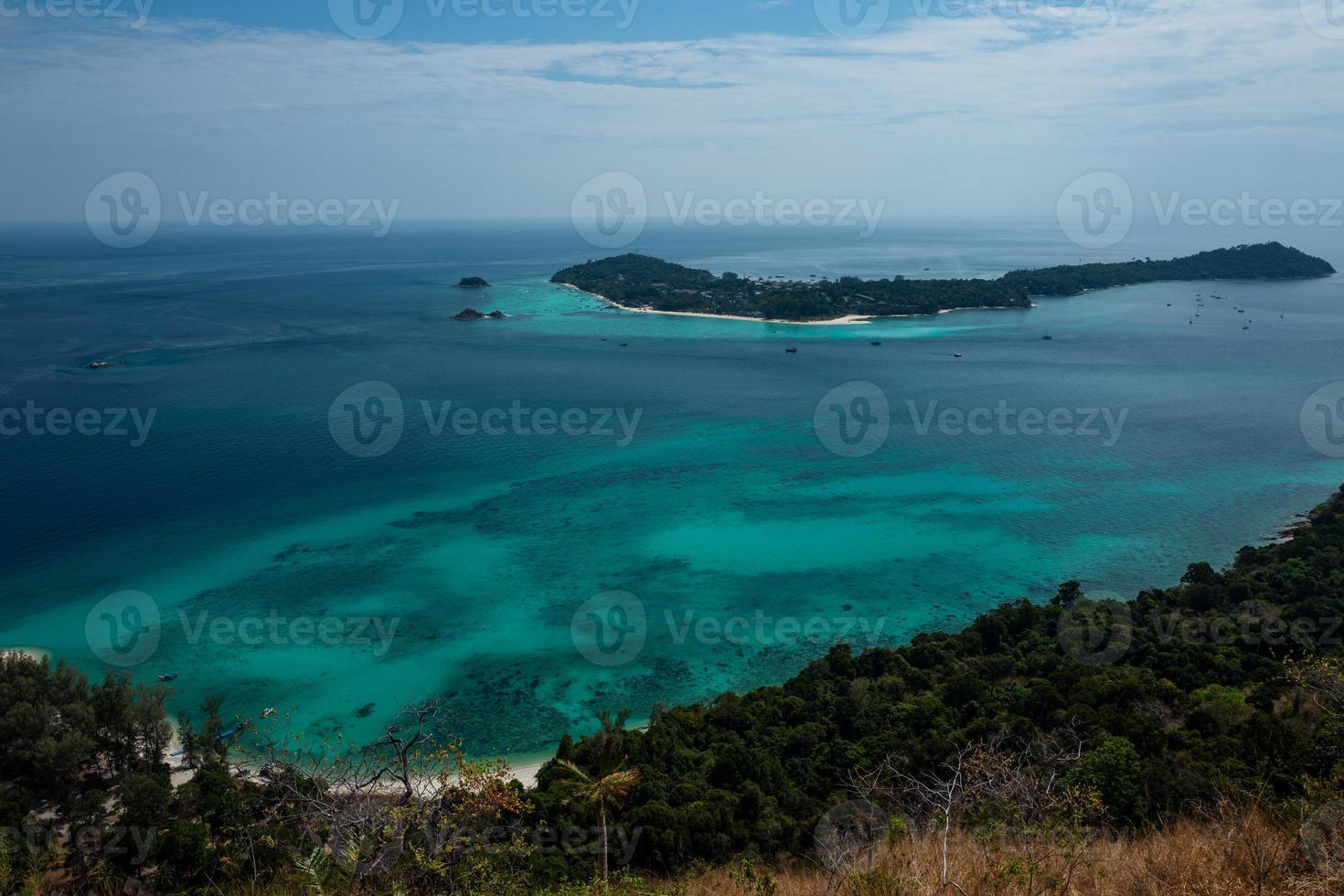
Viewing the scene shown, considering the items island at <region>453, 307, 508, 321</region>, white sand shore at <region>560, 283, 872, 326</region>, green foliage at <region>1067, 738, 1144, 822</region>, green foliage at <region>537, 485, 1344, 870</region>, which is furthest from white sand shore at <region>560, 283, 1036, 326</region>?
green foliage at <region>1067, 738, 1144, 822</region>

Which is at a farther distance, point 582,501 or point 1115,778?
point 582,501

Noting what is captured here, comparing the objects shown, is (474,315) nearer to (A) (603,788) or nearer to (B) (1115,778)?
(A) (603,788)

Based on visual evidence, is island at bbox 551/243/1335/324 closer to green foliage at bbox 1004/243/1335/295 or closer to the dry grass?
green foliage at bbox 1004/243/1335/295

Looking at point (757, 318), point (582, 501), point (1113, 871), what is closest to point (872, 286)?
point (757, 318)

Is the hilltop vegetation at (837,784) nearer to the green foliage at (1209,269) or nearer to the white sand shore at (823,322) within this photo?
the white sand shore at (823,322)

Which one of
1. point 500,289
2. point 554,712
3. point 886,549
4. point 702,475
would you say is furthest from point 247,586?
point 500,289

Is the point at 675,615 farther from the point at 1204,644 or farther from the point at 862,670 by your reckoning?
the point at 1204,644
